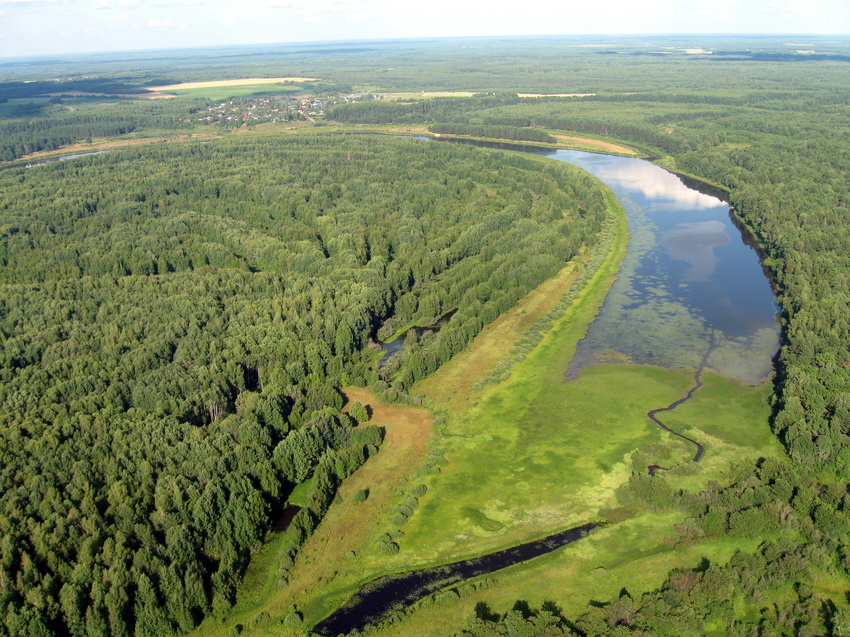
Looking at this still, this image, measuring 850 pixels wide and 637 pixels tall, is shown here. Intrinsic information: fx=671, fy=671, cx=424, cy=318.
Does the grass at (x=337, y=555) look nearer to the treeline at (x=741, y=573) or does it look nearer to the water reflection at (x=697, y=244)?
the treeline at (x=741, y=573)

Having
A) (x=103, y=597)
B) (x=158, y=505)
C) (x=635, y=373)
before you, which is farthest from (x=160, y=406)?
(x=635, y=373)

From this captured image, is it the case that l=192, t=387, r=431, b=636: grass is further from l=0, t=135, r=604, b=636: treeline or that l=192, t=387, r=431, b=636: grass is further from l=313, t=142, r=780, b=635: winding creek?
l=313, t=142, r=780, b=635: winding creek

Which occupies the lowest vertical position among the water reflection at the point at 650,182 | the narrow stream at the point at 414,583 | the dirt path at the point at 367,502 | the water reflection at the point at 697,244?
the narrow stream at the point at 414,583

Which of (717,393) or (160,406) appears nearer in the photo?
(160,406)

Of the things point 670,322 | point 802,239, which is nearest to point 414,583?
point 670,322

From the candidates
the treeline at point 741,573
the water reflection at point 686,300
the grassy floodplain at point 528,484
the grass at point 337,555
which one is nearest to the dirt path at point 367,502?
the grass at point 337,555

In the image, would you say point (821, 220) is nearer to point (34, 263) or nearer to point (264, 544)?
point (264, 544)
